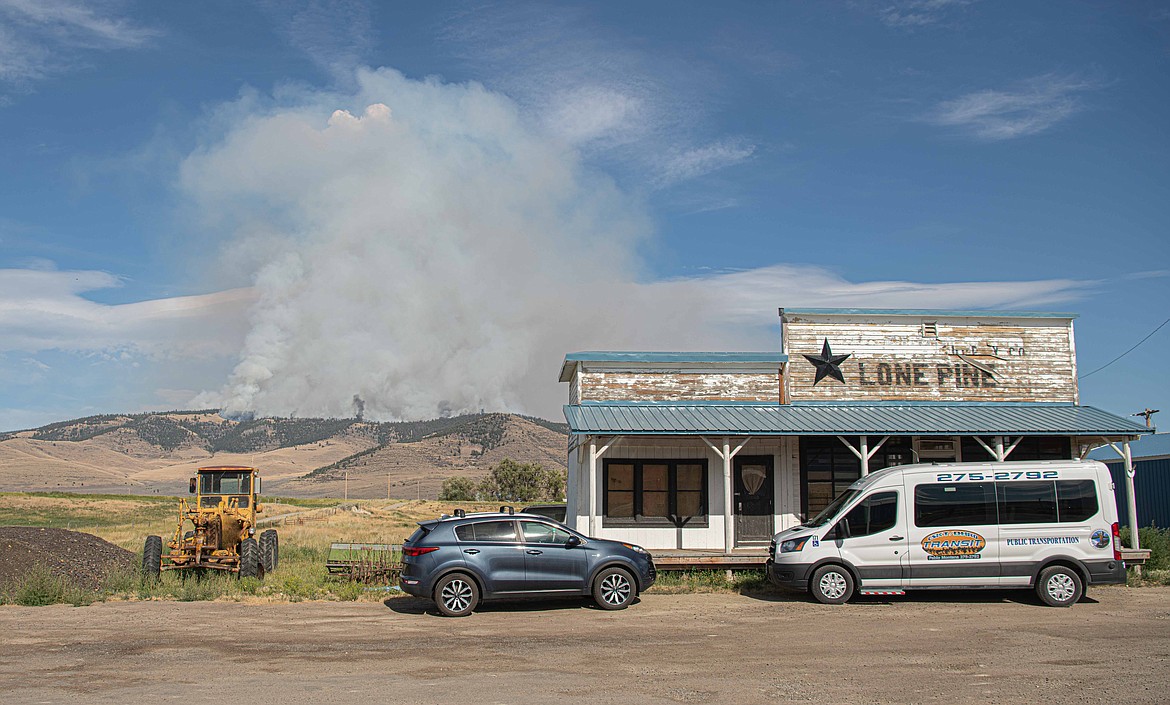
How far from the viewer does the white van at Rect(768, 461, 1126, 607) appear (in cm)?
1518

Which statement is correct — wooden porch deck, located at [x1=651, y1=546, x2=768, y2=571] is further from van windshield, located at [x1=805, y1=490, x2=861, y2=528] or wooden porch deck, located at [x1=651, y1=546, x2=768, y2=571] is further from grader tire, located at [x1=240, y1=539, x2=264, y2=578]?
grader tire, located at [x1=240, y1=539, x2=264, y2=578]

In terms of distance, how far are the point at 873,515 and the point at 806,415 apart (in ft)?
16.3

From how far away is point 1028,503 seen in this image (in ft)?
50.7

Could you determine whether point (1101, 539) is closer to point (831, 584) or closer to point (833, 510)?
point (833, 510)

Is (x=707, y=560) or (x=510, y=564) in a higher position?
(x=510, y=564)

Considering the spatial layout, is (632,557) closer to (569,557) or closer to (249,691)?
(569,557)

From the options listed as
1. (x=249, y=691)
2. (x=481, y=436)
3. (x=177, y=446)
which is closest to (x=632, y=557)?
(x=249, y=691)

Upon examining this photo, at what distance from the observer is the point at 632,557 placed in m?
15.4

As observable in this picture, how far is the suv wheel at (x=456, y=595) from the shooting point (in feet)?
47.5

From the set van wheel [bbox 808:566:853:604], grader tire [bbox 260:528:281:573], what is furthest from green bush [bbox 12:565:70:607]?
van wheel [bbox 808:566:853:604]

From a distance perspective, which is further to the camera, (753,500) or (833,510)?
(753,500)

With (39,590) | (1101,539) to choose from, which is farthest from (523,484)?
(1101,539)

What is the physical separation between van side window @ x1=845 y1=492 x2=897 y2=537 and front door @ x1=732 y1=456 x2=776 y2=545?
16.6ft

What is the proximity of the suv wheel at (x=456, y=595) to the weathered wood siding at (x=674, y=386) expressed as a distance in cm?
705
